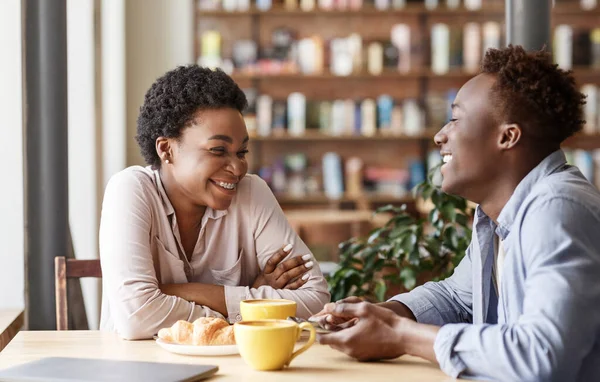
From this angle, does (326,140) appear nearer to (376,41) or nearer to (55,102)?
(376,41)

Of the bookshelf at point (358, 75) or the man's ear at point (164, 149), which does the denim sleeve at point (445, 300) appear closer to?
the man's ear at point (164, 149)

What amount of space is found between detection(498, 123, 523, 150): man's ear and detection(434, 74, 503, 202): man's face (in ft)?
0.03

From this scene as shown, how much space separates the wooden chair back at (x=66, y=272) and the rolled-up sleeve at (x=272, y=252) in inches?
16.5

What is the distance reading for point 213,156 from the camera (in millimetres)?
2096

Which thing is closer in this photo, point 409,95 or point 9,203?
point 9,203

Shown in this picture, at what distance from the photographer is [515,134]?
1.58m

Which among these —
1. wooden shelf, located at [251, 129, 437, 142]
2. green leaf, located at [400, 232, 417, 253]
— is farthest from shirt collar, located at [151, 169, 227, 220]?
wooden shelf, located at [251, 129, 437, 142]

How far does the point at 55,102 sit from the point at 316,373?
149 cm

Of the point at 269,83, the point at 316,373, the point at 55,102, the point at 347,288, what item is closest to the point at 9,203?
the point at 55,102

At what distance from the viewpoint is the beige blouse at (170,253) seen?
1877 millimetres

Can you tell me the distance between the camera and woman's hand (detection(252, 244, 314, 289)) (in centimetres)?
209

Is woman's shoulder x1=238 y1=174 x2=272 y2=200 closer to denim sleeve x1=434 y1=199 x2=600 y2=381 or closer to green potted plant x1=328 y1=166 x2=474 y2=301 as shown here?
green potted plant x1=328 y1=166 x2=474 y2=301

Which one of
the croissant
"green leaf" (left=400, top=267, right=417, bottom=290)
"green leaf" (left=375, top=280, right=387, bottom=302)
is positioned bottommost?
"green leaf" (left=375, top=280, right=387, bottom=302)

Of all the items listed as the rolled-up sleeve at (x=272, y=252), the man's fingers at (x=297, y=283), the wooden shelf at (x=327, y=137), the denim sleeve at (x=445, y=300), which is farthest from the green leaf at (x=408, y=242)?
the wooden shelf at (x=327, y=137)
